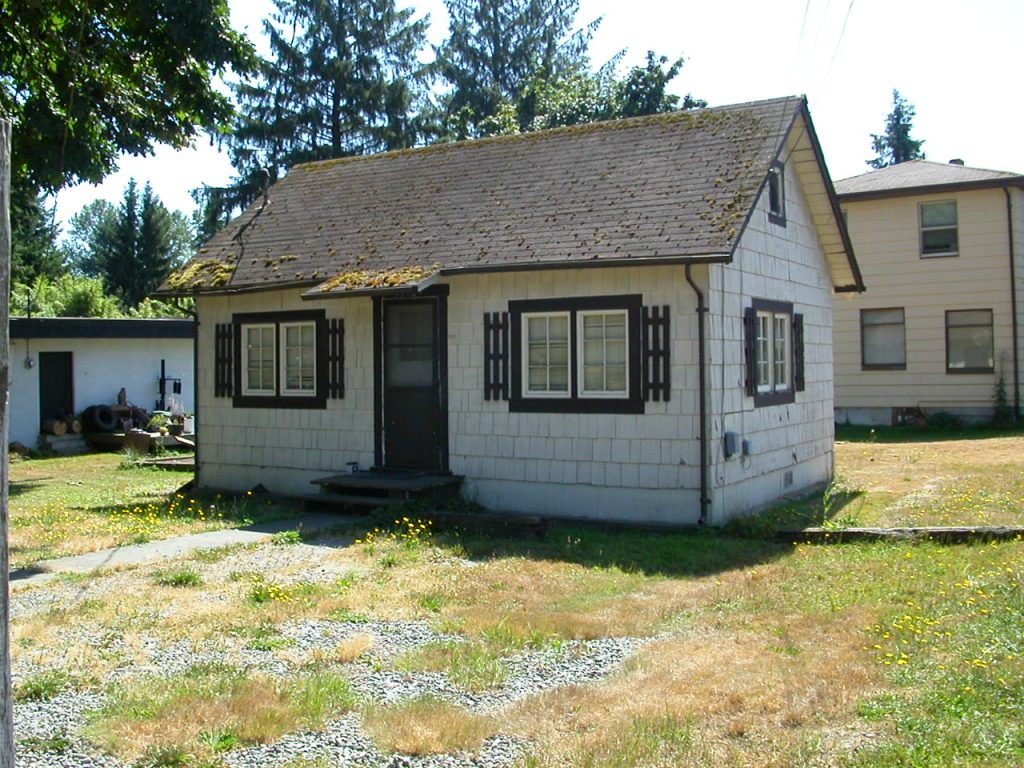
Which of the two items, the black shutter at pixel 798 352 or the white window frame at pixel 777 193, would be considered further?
the black shutter at pixel 798 352

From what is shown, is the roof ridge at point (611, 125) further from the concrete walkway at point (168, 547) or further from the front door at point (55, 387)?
the front door at point (55, 387)

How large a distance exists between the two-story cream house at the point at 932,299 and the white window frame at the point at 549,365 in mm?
15546

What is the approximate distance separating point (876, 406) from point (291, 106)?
25.5 meters

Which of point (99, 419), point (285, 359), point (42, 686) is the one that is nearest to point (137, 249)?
point (99, 419)

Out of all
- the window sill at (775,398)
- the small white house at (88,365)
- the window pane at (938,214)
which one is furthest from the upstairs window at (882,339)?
the small white house at (88,365)

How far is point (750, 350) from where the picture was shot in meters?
13.8

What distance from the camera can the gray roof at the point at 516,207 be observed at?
1316 centimetres

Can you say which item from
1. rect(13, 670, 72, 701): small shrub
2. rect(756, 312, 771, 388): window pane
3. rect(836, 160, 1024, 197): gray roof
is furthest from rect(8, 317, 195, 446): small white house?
rect(13, 670, 72, 701): small shrub

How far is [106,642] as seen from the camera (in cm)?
766

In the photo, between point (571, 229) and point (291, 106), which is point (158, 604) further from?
point (291, 106)

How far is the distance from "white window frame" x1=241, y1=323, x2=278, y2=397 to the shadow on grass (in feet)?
46.5

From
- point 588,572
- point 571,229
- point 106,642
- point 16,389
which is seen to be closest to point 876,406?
point 571,229

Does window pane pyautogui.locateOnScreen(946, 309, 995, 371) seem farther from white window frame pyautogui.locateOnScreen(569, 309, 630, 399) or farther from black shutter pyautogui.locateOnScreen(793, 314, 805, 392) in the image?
white window frame pyautogui.locateOnScreen(569, 309, 630, 399)

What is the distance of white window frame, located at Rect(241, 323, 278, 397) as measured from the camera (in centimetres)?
1622
